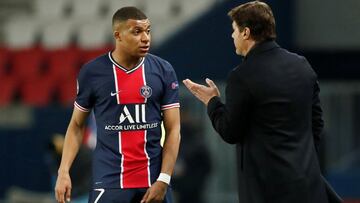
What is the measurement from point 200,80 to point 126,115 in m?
7.97

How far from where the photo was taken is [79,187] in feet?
38.3

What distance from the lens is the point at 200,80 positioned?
15.1 m

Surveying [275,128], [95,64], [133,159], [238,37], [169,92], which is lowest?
[133,159]

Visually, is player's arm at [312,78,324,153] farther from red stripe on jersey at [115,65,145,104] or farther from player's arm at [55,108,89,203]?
player's arm at [55,108,89,203]

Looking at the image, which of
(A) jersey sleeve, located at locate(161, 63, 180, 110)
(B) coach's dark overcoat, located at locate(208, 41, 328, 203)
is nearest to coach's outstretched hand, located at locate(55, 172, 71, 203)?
(A) jersey sleeve, located at locate(161, 63, 180, 110)

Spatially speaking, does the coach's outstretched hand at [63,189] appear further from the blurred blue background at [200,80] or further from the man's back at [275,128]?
the blurred blue background at [200,80]

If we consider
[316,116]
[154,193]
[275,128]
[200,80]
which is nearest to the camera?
[275,128]

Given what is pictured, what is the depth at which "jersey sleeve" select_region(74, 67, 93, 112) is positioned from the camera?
721 centimetres

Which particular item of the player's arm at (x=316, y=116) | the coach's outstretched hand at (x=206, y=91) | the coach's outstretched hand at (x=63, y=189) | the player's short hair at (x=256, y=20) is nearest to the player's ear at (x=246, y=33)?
the player's short hair at (x=256, y=20)

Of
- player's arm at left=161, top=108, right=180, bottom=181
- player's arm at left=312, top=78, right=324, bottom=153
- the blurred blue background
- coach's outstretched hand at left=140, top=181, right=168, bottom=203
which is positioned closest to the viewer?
player's arm at left=312, top=78, right=324, bottom=153

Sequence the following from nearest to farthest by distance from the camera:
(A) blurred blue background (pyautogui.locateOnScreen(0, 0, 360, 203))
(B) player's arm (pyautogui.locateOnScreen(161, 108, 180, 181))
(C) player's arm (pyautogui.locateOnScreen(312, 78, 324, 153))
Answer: (C) player's arm (pyautogui.locateOnScreen(312, 78, 324, 153)) < (B) player's arm (pyautogui.locateOnScreen(161, 108, 180, 181)) < (A) blurred blue background (pyautogui.locateOnScreen(0, 0, 360, 203))

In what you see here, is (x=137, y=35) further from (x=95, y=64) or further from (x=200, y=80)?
(x=200, y=80)

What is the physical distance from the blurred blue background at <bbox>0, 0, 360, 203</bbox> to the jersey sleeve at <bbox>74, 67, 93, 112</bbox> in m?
6.86

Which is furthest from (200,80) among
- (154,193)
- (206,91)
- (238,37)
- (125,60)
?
(238,37)
